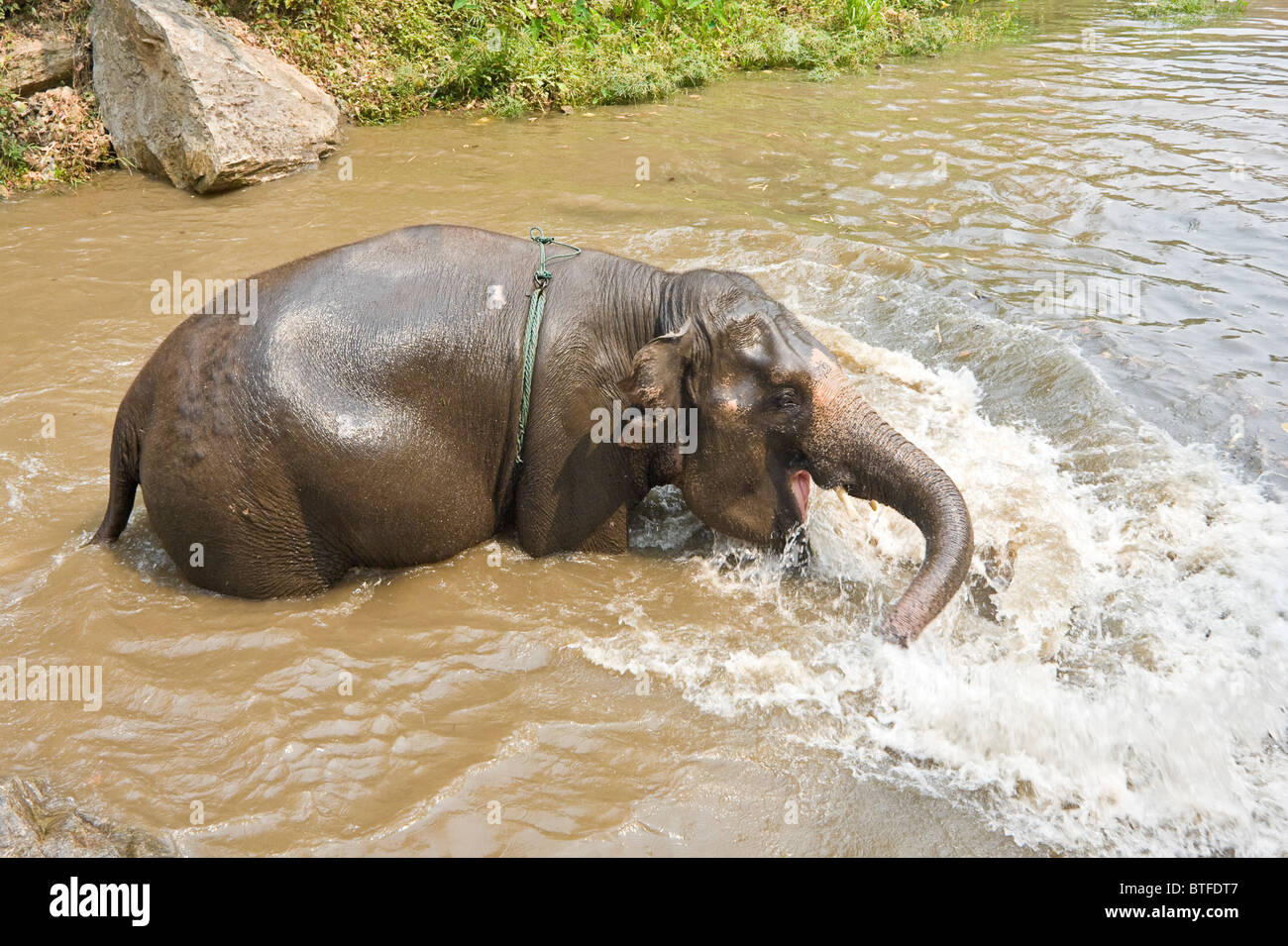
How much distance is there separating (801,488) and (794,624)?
657 millimetres

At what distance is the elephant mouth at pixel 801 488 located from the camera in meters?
4.79

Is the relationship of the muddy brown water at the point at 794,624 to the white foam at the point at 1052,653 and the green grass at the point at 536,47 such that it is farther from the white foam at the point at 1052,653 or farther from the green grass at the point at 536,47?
the green grass at the point at 536,47

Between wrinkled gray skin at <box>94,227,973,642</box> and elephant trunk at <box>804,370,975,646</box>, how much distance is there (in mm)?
10

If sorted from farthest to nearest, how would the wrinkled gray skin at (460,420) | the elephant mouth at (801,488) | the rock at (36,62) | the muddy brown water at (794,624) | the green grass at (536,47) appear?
the green grass at (536,47)
the rock at (36,62)
the elephant mouth at (801,488)
the wrinkled gray skin at (460,420)
the muddy brown water at (794,624)

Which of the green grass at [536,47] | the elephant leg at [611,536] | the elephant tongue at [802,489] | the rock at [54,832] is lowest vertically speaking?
the rock at [54,832]

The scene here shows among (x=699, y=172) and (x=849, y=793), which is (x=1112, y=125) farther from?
(x=849, y=793)

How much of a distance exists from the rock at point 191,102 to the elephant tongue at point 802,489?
7358mm

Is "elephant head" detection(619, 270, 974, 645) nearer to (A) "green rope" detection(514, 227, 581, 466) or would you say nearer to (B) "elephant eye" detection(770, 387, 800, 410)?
(B) "elephant eye" detection(770, 387, 800, 410)

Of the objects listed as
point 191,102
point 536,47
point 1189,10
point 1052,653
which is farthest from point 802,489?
point 1189,10

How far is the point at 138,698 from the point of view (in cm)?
420

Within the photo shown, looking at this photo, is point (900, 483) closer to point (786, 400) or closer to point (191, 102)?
point (786, 400)

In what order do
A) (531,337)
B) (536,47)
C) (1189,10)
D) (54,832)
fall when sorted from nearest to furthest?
(54,832) → (531,337) → (536,47) → (1189,10)

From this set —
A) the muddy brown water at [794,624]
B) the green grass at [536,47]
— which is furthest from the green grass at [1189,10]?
the muddy brown water at [794,624]

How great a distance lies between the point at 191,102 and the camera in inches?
381
